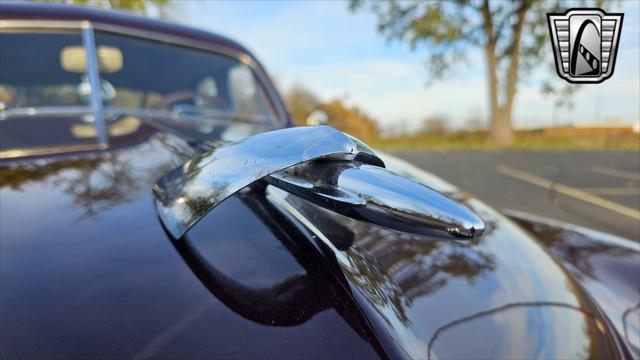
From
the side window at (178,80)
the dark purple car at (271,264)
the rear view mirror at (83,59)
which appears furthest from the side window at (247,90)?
the dark purple car at (271,264)

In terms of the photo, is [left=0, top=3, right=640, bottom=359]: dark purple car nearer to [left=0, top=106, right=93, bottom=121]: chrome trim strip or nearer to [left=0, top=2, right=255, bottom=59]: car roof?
[left=0, top=106, right=93, bottom=121]: chrome trim strip

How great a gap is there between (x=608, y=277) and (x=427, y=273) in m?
0.77

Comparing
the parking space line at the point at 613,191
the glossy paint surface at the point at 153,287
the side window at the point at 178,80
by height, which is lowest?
the parking space line at the point at 613,191

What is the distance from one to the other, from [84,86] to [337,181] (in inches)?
68.6

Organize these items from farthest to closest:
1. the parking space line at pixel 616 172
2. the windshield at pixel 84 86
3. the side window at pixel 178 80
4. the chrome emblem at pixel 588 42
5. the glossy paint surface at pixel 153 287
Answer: the side window at pixel 178 80 → the windshield at pixel 84 86 → the parking space line at pixel 616 172 → the chrome emblem at pixel 588 42 → the glossy paint surface at pixel 153 287

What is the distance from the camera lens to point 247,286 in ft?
2.60

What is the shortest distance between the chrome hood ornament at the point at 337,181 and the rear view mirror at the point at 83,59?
150 cm

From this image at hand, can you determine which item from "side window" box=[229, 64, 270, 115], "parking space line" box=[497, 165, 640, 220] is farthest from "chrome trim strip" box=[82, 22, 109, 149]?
"parking space line" box=[497, 165, 640, 220]

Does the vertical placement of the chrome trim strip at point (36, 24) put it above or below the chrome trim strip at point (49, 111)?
above

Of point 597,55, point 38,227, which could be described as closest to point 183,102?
point 38,227

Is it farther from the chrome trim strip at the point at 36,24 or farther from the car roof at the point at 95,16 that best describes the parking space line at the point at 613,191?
the chrome trim strip at the point at 36,24

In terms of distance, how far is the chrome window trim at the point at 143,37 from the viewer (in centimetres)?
188

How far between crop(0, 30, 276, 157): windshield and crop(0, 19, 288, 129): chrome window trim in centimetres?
2

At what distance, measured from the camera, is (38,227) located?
0.90 m
